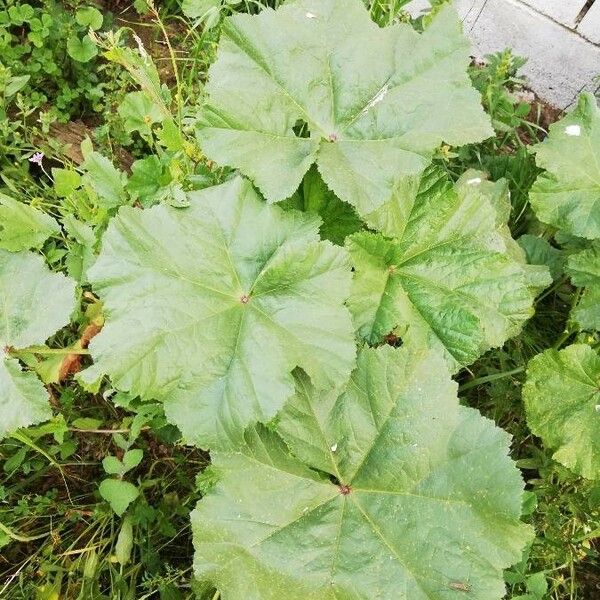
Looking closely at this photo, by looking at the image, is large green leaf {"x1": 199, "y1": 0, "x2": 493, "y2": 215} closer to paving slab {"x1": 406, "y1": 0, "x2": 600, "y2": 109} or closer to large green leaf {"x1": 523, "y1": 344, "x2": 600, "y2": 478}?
large green leaf {"x1": 523, "y1": 344, "x2": 600, "y2": 478}

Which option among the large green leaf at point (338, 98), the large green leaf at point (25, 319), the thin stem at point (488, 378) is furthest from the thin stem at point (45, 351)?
the thin stem at point (488, 378)

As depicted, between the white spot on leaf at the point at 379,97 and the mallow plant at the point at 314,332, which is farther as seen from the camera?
the white spot on leaf at the point at 379,97

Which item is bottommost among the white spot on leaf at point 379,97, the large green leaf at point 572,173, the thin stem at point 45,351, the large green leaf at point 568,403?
the thin stem at point 45,351

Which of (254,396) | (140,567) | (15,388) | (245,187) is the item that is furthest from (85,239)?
(140,567)

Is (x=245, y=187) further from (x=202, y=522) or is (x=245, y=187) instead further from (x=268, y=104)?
(x=202, y=522)

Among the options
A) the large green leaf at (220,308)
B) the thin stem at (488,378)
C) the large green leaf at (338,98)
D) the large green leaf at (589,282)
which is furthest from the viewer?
the thin stem at (488,378)

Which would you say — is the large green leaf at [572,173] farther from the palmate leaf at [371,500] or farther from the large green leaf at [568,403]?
the palmate leaf at [371,500]

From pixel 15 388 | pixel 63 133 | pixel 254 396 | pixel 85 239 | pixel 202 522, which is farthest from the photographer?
pixel 63 133
